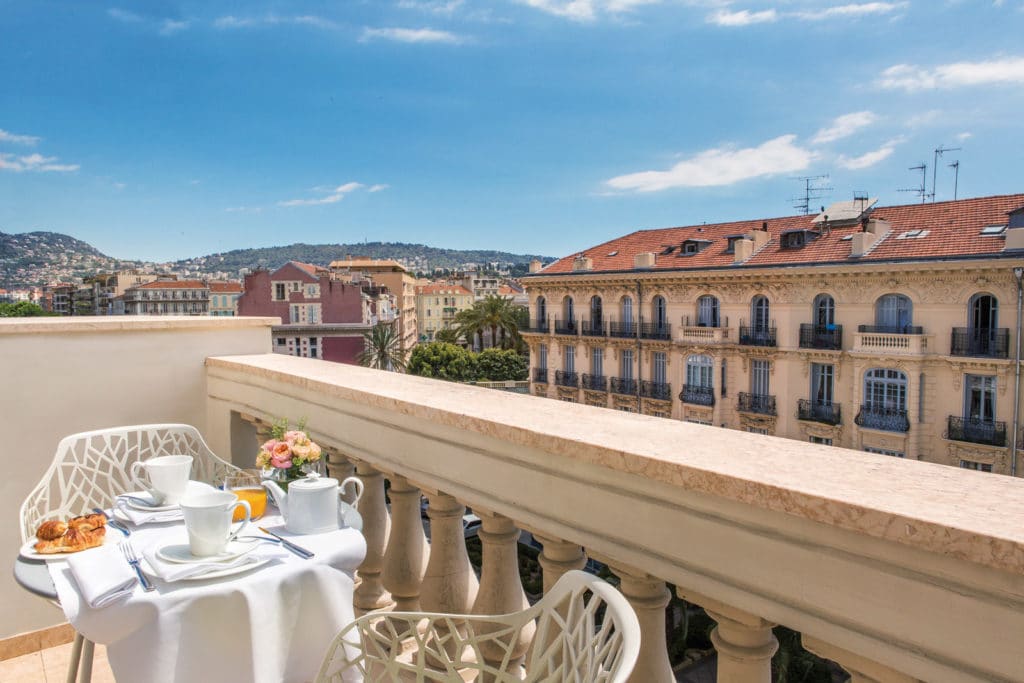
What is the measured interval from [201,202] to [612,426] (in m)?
167

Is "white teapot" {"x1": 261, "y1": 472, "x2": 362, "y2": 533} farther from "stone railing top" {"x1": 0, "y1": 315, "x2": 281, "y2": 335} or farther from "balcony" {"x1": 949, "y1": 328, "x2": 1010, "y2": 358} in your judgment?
"balcony" {"x1": 949, "y1": 328, "x2": 1010, "y2": 358}

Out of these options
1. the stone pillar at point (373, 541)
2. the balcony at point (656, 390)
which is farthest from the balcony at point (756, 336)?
the stone pillar at point (373, 541)

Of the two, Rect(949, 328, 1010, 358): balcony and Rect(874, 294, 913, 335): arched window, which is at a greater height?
Rect(874, 294, 913, 335): arched window

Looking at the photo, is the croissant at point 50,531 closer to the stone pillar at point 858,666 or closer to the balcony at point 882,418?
the stone pillar at point 858,666

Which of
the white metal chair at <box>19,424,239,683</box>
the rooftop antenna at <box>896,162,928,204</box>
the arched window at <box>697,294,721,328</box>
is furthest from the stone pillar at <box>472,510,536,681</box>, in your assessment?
the rooftop antenna at <box>896,162,928,204</box>

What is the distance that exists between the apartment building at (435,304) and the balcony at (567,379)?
5842 cm

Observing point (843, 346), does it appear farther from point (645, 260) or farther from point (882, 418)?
point (645, 260)

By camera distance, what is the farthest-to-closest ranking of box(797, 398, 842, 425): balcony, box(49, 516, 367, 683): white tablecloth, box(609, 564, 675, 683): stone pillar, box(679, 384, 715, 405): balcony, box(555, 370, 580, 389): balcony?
box(555, 370, 580, 389): balcony → box(679, 384, 715, 405): balcony → box(797, 398, 842, 425): balcony → box(49, 516, 367, 683): white tablecloth → box(609, 564, 675, 683): stone pillar

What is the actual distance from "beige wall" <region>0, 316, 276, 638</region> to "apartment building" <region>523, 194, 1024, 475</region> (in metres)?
20.5

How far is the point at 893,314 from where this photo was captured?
26.1 meters

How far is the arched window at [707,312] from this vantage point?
104 feet

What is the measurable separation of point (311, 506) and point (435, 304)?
315ft

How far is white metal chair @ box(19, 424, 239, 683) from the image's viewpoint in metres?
3.07

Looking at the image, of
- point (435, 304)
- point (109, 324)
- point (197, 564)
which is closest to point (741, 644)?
point (197, 564)
